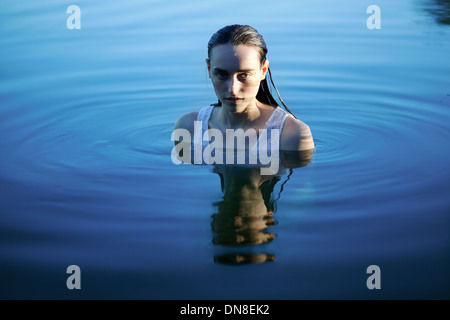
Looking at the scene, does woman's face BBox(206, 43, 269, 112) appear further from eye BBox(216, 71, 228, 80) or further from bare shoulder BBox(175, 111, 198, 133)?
bare shoulder BBox(175, 111, 198, 133)

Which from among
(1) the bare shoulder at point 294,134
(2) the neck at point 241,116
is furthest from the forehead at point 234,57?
(1) the bare shoulder at point 294,134

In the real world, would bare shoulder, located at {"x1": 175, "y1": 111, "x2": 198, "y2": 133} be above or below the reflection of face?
above

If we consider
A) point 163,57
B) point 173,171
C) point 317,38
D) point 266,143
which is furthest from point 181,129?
point 317,38

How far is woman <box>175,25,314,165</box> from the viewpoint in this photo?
3.82m

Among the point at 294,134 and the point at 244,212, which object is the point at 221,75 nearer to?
the point at 294,134

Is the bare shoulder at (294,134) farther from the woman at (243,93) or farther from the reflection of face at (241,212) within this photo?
the reflection of face at (241,212)

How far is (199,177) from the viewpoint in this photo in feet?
13.8

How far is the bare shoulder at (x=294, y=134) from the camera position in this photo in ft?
13.9

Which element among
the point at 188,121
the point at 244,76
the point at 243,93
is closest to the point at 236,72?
the point at 244,76

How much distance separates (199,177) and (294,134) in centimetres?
76

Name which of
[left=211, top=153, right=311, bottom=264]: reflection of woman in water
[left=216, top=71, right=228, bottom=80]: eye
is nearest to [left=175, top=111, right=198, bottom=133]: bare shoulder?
[left=211, top=153, right=311, bottom=264]: reflection of woman in water

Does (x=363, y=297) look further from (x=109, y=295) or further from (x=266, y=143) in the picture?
(x=266, y=143)

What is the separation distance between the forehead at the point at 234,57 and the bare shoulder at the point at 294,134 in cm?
59

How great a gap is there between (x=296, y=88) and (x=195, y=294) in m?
4.19
